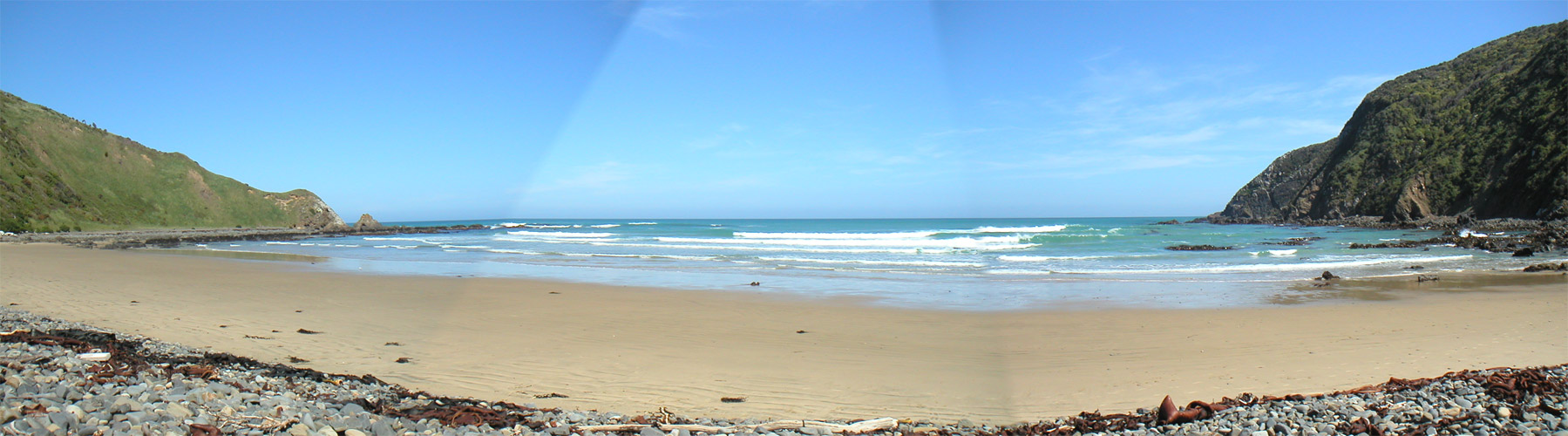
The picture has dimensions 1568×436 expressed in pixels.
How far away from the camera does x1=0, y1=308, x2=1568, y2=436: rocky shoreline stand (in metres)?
3.41

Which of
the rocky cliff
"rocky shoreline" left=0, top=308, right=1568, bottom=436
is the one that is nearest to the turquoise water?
"rocky shoreline" left=0, top=308, right=1568, bottom=436

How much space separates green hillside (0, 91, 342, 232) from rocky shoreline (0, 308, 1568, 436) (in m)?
45.6

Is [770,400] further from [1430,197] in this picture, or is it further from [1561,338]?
[1430,197]

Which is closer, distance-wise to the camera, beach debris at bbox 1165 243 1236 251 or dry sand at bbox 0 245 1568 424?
dry sand at bbox 0 245 1568 424

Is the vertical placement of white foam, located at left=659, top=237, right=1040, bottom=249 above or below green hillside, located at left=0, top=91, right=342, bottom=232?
below

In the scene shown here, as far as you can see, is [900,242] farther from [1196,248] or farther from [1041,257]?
[1041,257]

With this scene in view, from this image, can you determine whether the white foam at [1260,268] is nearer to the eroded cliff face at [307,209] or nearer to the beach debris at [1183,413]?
the beach debris at [1183,413]

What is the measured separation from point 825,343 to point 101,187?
58609 millimetres

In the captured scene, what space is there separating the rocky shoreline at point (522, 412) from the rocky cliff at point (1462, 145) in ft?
128

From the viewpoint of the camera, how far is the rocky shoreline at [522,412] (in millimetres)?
3408

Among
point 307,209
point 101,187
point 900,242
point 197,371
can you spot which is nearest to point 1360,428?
point 197,371

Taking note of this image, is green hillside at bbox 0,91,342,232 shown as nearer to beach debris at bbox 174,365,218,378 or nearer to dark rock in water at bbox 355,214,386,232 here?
dark rock in water at bbox 355,214,386,232

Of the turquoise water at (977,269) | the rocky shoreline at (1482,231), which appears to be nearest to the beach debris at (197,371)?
the turquoise water at (977,269)

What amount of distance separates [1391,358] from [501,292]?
11958mm
